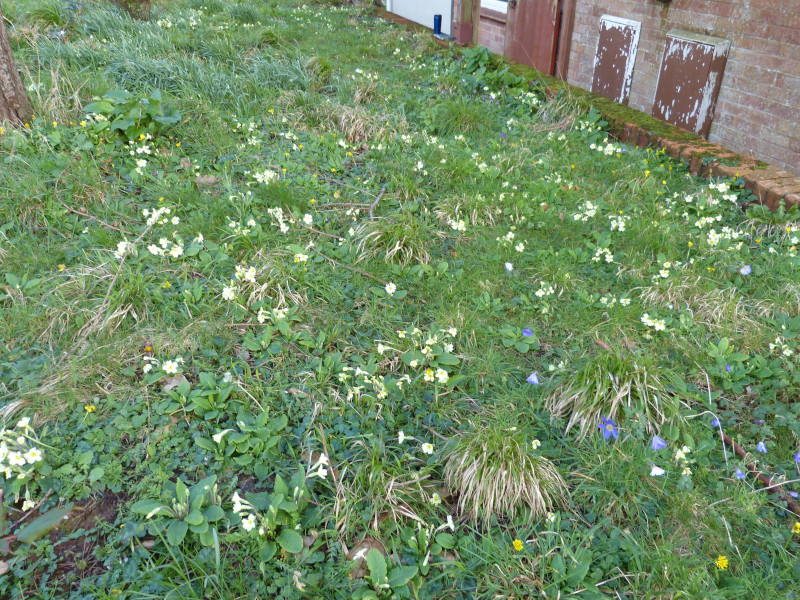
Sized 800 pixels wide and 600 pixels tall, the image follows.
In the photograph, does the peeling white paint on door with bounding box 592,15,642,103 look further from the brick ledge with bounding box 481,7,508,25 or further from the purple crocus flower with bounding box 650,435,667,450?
the purple crocus flower with bounding box 650,435,667,450

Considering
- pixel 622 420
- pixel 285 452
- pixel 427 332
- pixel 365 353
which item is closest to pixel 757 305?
pixel 622 420

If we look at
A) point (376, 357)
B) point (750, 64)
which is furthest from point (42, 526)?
point (750, 64)

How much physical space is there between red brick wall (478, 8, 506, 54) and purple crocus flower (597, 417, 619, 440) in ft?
22.3

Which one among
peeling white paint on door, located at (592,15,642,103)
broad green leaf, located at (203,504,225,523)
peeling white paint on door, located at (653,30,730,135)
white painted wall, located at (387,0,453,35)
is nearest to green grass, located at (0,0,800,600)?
broad green leaf, located at (203,504,225,523)

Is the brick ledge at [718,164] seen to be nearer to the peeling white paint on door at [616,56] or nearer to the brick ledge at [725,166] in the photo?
the brick ledge at [725,166]

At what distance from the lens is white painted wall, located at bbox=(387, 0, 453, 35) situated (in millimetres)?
9641

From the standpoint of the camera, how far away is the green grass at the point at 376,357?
2.07 meters

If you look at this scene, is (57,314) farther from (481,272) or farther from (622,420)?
(622,420)

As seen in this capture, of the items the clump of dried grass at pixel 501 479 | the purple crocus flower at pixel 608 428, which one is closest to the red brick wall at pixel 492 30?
the purple crocus flower at pixel 608 428

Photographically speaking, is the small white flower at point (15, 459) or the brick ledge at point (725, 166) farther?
the brick ledge at point (725, 166)

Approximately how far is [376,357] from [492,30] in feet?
22.9

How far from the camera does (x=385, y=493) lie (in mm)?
2264

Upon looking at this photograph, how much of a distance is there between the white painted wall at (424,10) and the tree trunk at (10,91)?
720 cm

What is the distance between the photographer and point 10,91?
13.8 feet
